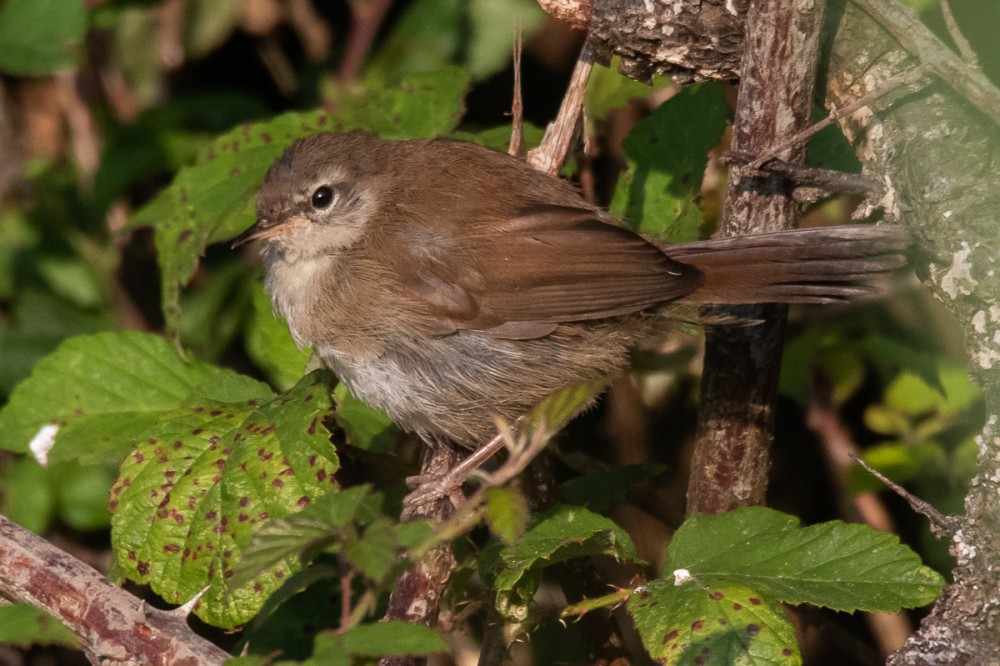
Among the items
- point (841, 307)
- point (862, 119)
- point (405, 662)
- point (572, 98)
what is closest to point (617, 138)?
point (841, 307)

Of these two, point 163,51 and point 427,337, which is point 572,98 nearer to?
point 427,337

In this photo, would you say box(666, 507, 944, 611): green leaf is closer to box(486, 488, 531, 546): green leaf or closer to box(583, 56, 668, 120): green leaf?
box(486, 488, 531, 546): green leaf

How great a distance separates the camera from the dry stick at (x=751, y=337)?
8.42ft

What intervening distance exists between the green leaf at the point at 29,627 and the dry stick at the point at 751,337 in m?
1.67

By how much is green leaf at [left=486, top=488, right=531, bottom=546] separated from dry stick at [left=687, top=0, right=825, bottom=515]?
3.68 feet

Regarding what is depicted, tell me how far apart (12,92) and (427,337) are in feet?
13.0

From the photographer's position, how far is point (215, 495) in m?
2.71

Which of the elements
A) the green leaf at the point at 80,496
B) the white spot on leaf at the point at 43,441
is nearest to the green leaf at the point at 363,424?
the white spot on leaf at the point at 43,441

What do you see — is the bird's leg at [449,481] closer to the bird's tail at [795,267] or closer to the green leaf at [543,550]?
the green leaf at [543,550]

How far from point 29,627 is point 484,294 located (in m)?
1.56

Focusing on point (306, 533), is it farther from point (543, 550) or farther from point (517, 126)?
point (517, 126)

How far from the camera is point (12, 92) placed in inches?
236

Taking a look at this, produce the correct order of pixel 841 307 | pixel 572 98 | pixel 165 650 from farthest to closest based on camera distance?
pixel 841 307 < pixel 572 98 < pixel 165 650

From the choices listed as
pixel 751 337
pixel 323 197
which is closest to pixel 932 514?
pixel 751 337
